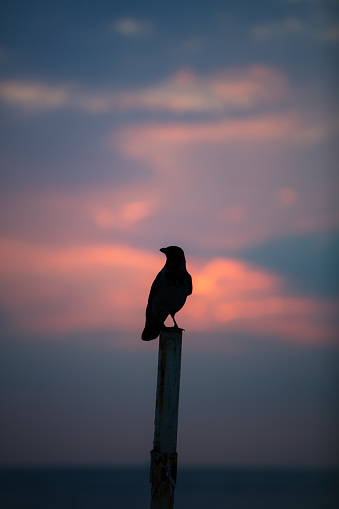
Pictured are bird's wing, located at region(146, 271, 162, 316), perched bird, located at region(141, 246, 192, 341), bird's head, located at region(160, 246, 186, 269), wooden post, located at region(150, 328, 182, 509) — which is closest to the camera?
wooden post, located at region(150, 328, 182, 509)

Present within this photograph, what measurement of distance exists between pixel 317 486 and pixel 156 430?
20062 centimetres

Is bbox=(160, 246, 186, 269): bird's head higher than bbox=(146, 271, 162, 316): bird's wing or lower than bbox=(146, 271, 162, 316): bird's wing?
higher

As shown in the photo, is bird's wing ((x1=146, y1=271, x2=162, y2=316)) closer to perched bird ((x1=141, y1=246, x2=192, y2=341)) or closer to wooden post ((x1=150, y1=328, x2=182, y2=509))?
perched bird ((x1=141, y1=246, x2=192, y2=341))

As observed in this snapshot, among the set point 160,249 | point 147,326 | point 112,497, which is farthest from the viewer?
point 112,497

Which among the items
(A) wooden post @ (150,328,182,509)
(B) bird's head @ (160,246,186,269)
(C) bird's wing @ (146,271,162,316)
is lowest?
(A) wooden post @ (150,328,182,509)

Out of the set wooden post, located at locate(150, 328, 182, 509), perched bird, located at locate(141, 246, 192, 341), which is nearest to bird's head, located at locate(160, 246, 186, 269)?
perched bird, located at locate(141, 246, 192, 341)

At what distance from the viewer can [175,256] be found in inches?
400

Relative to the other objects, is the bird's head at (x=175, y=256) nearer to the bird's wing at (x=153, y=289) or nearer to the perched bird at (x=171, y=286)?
the perched bird at (x=171, y=286)

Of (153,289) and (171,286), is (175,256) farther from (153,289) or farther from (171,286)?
(153,289)

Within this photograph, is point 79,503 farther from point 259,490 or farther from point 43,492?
point 259,490

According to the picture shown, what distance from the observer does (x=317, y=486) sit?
190 metres

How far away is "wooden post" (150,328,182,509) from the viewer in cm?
656

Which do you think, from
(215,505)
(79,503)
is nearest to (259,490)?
(215,505)

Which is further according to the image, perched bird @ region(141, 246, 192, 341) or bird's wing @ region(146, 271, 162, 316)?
bird's wing @ region(146, 271, 162, 316)
